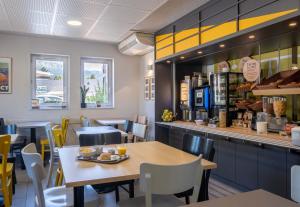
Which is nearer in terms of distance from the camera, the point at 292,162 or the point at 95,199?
the point at 95,199

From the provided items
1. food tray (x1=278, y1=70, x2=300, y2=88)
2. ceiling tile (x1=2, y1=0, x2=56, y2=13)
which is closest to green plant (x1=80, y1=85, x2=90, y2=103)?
ceiling tile (x1=2, y1=0, x2=56, y2=13)

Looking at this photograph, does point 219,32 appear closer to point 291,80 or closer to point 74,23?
point 291,80

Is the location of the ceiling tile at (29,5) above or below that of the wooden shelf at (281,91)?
above

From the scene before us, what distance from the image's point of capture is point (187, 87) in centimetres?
470

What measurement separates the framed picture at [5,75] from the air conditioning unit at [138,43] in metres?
2.49

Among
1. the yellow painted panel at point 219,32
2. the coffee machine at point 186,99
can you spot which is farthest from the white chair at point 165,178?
the coffee machine at point 186,99

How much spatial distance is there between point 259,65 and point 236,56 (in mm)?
638

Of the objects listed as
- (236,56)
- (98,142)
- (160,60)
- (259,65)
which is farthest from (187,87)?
(98,142)

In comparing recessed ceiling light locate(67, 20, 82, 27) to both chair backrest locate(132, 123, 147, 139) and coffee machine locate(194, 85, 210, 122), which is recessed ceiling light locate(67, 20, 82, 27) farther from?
coffee machine locate(194, 85, 210, 122)

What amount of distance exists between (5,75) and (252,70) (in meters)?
4.88

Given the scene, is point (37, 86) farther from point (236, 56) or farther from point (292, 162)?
point (292, 162)

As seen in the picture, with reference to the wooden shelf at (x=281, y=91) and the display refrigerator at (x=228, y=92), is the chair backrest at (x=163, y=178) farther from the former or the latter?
the display refrigerator at (x=228, y=92)

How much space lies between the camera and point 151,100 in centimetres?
583

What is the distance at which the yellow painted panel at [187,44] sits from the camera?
11.9 ft
